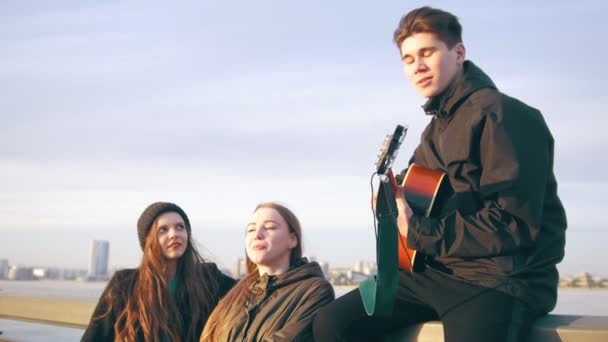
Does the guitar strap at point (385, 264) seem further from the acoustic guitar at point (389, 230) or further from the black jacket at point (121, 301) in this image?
the black jacket at point (121, 301)

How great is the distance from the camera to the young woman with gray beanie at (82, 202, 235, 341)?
4.32 m

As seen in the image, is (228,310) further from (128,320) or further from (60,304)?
(60,304)

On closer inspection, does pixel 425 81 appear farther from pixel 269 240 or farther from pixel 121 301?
pixel 121 301

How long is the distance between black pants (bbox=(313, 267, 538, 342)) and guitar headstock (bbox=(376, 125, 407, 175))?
0.49 metres

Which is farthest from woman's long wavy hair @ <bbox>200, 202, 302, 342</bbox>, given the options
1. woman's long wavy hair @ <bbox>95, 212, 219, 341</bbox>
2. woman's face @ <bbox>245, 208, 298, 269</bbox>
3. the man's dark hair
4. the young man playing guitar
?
the man's dark hair

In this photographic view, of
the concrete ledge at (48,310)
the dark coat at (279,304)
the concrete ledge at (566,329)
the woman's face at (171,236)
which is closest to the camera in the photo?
the concrete ledge at (566,329)

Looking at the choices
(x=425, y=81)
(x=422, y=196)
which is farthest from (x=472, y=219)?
(x=425, y=81)

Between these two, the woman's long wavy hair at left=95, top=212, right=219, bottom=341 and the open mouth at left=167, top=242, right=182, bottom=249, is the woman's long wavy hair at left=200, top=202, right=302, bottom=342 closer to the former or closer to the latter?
the woman's long wavy hair at left=95, top=212, right=219, bottom=341

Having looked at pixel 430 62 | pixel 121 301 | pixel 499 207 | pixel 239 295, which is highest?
pixel 430 62

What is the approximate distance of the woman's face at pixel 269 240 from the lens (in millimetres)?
3789

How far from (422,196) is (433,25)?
0.74 m

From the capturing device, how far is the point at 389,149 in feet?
8.40

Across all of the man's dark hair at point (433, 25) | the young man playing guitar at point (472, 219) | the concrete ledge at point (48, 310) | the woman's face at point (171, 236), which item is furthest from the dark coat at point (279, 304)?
the concrete ledge at point (48, 310)

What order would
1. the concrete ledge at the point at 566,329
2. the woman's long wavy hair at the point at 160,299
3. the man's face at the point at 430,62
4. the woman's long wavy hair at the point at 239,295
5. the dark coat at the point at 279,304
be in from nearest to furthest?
the concrete ledge at the point at 566,329, the man's face at the point at 430,62, the dark coat at the point at 279,304, the woman's long wavy hair at the point at 239,295, the woman's long wavy hair at the point at 160,299
